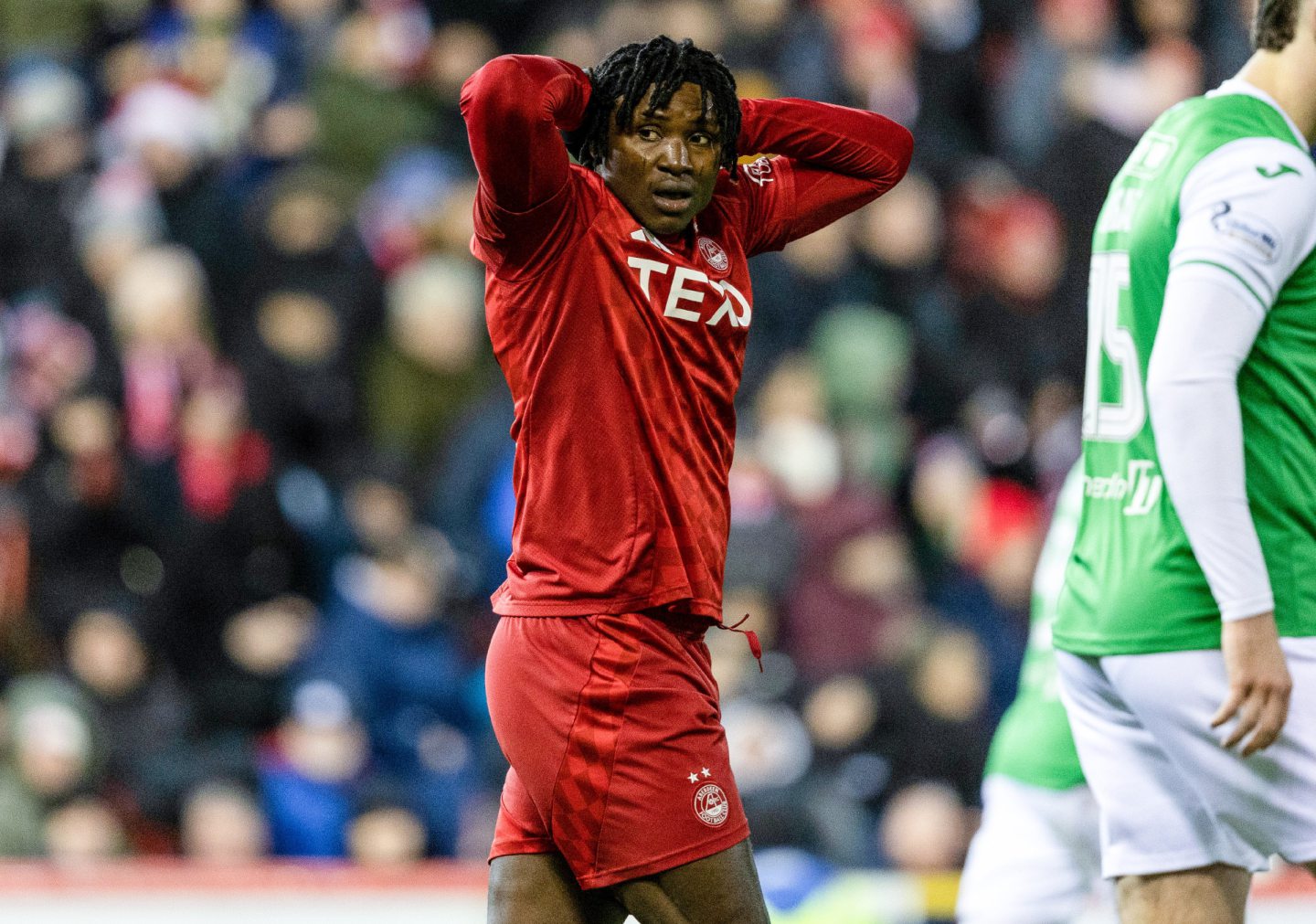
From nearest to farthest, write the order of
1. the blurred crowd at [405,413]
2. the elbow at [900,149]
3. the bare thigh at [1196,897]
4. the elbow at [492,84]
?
the elbow at [492,84], the bare thigh at [1196,897], the elbow at [900,149], the blurred crowd at [405,413]

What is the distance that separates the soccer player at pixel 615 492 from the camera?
296 centimetres

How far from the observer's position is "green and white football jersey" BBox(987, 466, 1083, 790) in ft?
13.5

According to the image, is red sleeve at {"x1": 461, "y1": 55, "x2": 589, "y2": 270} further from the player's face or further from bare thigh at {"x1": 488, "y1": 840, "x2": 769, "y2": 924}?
bare thigh at {"x1": 488, "y1": 840, "x2": 769, "y2": 924}

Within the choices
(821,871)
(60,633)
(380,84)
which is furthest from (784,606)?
(380,84)

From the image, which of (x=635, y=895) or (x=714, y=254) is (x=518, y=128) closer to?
(x=714, y=254)

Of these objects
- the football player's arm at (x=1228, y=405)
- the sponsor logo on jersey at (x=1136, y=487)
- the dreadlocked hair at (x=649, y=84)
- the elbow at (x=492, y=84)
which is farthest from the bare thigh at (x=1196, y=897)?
the elbow at (x=492, y=84)

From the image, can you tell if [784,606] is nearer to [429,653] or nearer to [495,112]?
[429,653]

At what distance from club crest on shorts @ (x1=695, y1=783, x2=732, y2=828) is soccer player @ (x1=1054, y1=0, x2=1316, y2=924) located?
688 millimetres

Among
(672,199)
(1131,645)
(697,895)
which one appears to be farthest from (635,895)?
(672,199)

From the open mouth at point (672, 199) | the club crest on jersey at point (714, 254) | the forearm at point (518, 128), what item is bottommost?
A: the club crest on jersey at point (714, 254)

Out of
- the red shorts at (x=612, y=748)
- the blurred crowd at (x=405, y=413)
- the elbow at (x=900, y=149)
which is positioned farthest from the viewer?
the blurred crowd at (x=405, y=413)

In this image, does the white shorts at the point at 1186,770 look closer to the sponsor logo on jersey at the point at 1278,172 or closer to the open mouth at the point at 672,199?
the sponsor logo on jersey at the point at 1278,172

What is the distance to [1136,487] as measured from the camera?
3.15m

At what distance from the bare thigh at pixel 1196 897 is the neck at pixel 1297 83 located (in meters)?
1.23
